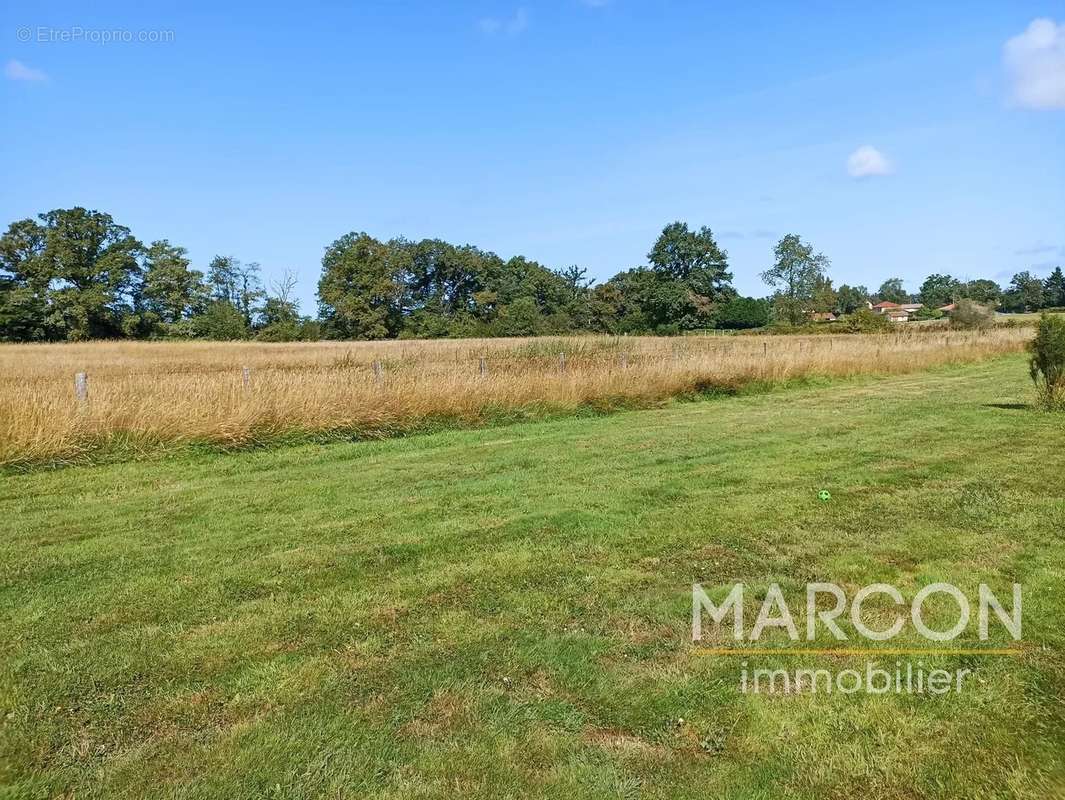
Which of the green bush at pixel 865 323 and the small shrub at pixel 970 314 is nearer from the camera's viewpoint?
A: the green bush at pixel 865 323

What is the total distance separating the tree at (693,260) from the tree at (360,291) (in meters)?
30.2

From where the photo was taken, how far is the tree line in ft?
185

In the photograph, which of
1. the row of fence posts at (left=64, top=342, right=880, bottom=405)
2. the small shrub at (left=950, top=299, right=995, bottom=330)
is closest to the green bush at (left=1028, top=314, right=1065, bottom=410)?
the row of fence posts at (left=64, top=342, right=880, bottom=405)

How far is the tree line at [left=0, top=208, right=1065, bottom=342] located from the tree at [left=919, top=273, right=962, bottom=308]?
1873 inches

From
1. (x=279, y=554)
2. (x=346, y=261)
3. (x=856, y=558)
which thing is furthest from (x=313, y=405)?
(x=346, y=261)

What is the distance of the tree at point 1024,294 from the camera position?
104338mm

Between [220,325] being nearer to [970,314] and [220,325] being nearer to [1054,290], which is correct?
[970,314]

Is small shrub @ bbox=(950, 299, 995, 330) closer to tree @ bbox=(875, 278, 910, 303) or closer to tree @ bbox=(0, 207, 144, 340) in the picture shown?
tree @ bbox=(0, 207, 144, 340)

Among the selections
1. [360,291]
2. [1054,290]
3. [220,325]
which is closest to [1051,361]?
[220,325]

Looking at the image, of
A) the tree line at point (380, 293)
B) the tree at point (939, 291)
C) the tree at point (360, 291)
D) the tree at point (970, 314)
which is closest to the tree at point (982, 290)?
the tree at point (939, 291)

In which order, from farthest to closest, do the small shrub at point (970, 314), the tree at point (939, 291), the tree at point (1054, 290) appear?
1. the tree at point (939, 291)
2. the tree at point (1054, 290)
3. the small shrub at point (970, 314)

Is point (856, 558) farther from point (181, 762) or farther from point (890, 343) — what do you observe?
point (890, 343)

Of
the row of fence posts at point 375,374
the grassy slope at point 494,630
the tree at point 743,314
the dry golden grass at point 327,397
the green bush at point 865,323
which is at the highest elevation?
the tree at point 743,314

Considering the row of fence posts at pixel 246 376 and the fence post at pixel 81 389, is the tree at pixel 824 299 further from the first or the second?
the fence post at pixel 81 389
